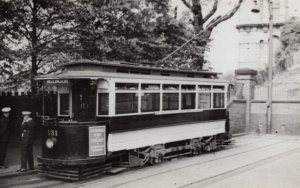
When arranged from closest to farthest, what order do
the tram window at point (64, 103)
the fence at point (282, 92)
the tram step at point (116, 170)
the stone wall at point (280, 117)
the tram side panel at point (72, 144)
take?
the tram side panel at point (72, 144) < the tram step at point (116, 170) < the tram window at point (64, 103) < the stone wall at point (280, 117) < the fence at point (282, 92)

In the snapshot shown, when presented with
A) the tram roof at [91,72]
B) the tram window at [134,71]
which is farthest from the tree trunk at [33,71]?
the tram window at [134,71]

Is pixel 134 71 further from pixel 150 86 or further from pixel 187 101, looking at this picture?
pixel 187 101

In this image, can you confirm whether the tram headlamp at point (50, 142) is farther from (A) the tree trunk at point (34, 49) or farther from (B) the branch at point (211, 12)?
(B) the branch at point (211, 12)

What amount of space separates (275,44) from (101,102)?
3871 centimetres

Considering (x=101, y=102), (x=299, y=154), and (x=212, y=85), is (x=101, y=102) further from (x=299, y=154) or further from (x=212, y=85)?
(x=299, y=154)

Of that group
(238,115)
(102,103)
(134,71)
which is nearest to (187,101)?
(134,71)

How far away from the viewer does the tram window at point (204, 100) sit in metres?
16.6

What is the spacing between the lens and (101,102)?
12.4 metres

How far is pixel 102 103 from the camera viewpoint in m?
12.4

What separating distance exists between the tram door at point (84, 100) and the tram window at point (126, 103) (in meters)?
0.65

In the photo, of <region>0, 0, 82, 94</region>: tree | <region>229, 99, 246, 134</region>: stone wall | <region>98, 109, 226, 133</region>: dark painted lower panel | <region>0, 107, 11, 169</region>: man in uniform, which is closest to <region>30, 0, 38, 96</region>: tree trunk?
<region>0, 0, 82, 94</region>: tree

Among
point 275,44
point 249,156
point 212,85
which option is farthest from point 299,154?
point 275,44

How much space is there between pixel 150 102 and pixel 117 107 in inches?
63.6

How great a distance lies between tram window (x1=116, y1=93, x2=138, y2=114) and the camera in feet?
41.1
